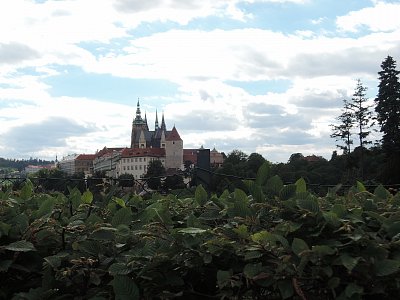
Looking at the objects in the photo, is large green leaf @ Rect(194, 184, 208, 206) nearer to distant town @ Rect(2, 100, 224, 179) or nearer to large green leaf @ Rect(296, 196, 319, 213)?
large green leaf @ Rect(296, 196, 319, 213)

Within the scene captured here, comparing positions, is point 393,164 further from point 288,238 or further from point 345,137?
point 288,238

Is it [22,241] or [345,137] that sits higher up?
[345,137]

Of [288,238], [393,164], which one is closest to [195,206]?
[288,238]

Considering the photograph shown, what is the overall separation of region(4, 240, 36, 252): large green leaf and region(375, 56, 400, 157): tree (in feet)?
159

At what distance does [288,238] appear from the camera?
173 centimetres

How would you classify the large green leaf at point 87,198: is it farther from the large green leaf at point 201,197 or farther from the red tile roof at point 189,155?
the red tile roof at point 189,155

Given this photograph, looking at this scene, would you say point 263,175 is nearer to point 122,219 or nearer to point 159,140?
point 122,219

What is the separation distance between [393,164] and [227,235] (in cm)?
4612

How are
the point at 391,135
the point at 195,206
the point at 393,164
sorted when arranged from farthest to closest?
the point at 391,135 < the point at 393,164 < the point at 195,206

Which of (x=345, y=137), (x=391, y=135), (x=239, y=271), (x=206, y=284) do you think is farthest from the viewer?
(x=345, y=137)

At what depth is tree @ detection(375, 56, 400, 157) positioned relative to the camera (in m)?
47.2

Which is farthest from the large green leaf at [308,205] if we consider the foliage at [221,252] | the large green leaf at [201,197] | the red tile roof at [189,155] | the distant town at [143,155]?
the red tile roof at [189,155]

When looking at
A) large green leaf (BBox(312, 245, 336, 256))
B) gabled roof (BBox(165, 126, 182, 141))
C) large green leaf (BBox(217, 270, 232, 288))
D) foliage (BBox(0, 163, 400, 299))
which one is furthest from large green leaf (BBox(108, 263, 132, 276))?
gabled roof (BBox(165, 126, 182, 141))

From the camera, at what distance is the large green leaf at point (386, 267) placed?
4.88ft
